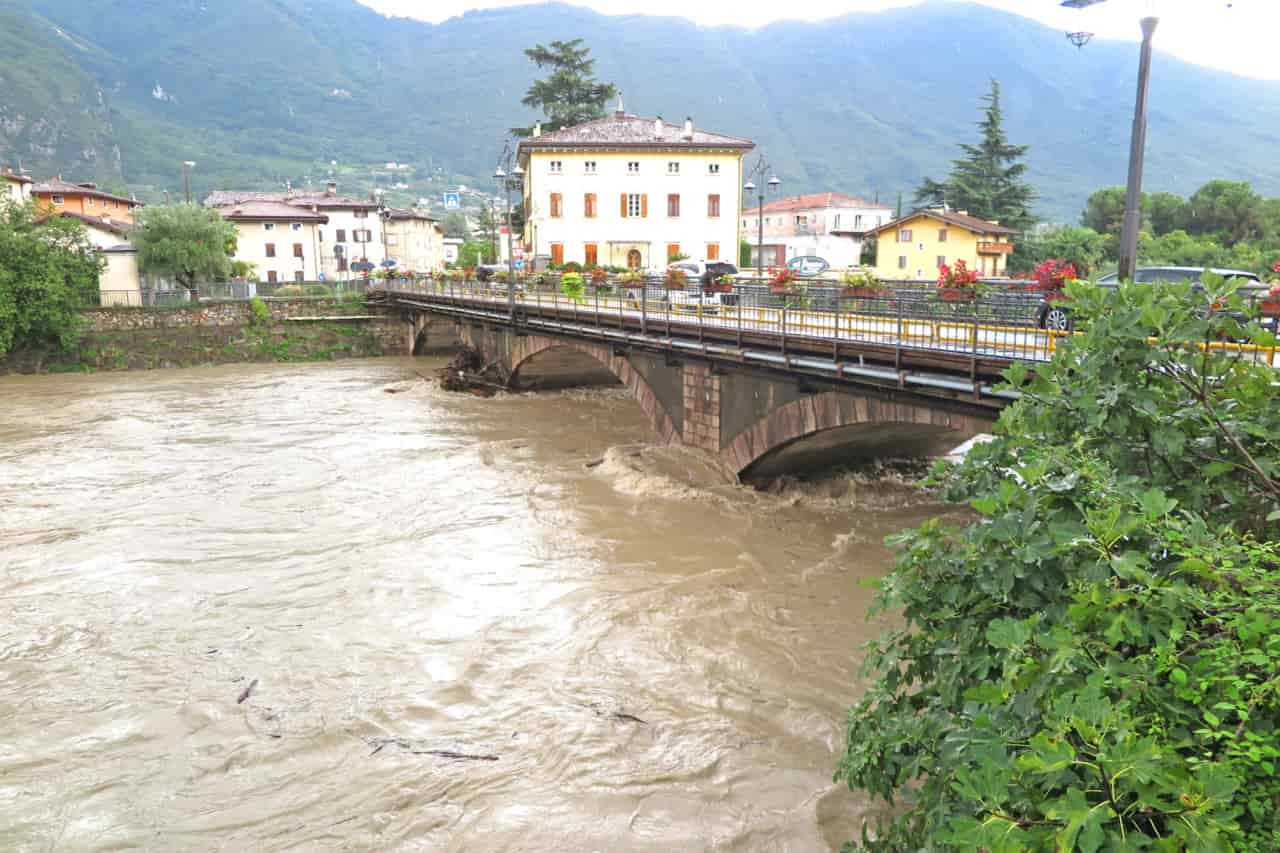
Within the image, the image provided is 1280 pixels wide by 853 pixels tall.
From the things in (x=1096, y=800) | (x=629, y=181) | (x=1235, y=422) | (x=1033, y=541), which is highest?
(x=629, y=181)

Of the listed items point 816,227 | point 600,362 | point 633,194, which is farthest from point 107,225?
point 816,227

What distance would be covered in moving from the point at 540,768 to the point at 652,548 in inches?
296

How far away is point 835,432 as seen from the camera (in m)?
18.1

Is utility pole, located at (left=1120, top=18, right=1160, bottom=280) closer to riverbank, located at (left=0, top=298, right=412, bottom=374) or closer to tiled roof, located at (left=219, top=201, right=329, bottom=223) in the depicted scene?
riverbank, located at (left=0, top=298, right=412, bottom=374)

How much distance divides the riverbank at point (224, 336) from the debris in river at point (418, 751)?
48810mm

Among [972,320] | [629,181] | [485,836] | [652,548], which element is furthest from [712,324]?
[629,181]

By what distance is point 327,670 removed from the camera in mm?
12055

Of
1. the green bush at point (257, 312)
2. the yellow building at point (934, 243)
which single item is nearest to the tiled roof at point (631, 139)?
the yellow building at point (934, 243)

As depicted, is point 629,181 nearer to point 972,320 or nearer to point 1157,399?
point 972,320

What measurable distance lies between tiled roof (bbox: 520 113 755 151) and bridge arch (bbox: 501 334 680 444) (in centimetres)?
2157

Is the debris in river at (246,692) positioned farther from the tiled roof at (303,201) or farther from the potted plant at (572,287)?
the tiled roof at (303,201)

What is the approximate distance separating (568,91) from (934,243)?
32461 millimetres

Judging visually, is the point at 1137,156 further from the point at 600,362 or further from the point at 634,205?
the point at 634,205

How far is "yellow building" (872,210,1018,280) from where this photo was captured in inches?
2136
